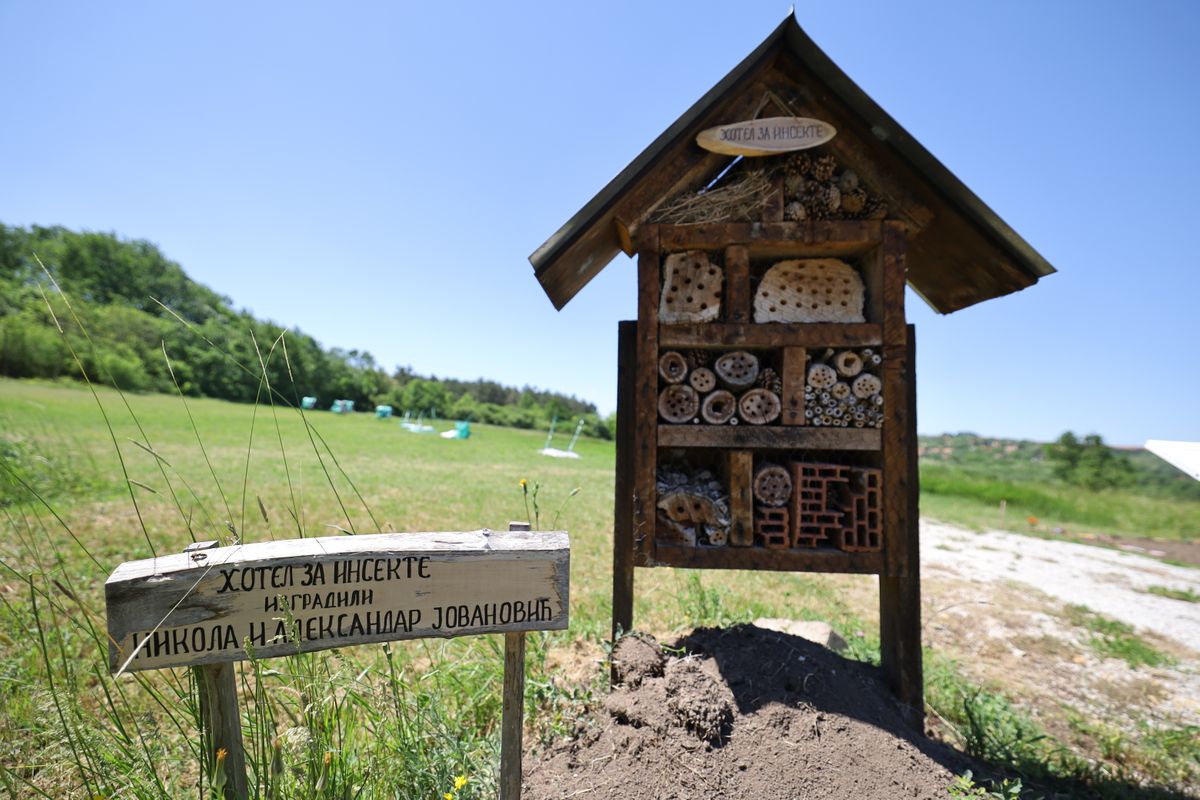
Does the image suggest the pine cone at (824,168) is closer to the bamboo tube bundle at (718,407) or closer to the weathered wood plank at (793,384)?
the weathered wood plank at (793,384)

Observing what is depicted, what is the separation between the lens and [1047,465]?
28.1 metres

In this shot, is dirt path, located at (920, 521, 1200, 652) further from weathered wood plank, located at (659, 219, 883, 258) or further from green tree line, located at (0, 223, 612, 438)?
green tree line, located at (0, 223, 612, 438)

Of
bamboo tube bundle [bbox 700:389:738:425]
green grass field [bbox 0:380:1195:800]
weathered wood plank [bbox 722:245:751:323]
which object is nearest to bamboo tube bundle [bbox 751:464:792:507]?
bamboo tube bundle [bbox 700:389:738:425]

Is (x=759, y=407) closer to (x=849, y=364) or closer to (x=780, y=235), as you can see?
(x=849, y=364)

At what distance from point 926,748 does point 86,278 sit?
7954cm

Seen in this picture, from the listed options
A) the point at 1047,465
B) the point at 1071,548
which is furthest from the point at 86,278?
the point at 1047,465

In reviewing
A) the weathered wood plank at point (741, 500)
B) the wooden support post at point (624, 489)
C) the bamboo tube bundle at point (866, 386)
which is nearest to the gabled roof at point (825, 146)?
the wooden support post at point (624, 489)

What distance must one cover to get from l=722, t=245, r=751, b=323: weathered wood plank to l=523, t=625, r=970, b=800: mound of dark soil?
6.66 ft

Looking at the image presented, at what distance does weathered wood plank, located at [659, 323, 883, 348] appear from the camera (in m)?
3.18

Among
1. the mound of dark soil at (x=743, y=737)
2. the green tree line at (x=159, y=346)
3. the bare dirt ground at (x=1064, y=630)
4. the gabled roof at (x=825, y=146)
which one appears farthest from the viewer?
the green tree line at (x=159, y=346)

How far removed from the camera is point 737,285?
10.6ft

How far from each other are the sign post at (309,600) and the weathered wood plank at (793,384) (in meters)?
1.82

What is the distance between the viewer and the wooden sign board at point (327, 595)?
64.7 inches

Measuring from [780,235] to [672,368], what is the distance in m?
1.07
